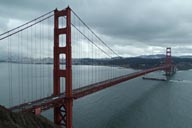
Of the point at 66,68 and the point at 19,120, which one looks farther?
the point at 66,68

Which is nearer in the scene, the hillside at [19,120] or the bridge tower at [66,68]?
the hillside at [19,120]

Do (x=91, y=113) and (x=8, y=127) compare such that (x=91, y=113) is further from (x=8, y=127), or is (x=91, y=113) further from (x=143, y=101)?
(x=8, y=127)

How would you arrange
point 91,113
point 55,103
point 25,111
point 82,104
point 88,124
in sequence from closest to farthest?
point 25,111 → point 55,103 → point 88,124 → point 91,113 → point 82,104

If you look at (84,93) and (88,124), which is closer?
(84,93)

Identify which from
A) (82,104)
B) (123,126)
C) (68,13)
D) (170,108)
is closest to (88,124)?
(123,126)

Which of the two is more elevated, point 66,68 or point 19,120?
point 66,68

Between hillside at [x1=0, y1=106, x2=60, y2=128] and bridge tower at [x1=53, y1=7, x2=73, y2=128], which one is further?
bridge tower at [x1=53, y1=7, x2=73, y2=128]

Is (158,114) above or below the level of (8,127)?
below

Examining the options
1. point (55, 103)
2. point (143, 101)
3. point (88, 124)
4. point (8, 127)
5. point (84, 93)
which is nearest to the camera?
point (8, 127)
